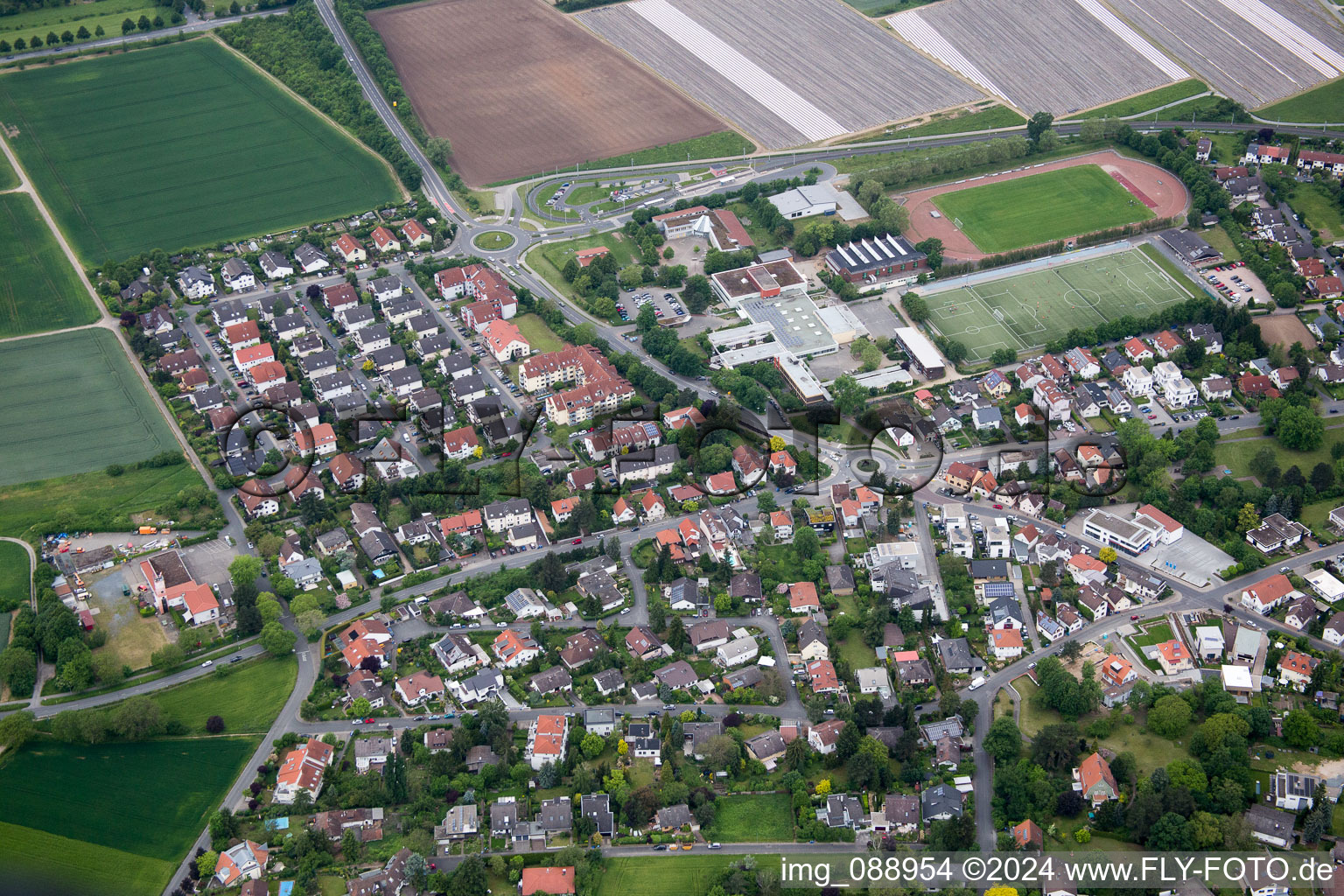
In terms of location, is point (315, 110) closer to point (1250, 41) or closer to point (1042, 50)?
point (1042, 50)

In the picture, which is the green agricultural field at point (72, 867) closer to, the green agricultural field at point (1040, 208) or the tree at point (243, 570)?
the tree at point (243, 570)

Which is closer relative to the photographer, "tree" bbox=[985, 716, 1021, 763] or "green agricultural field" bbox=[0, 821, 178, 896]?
"green agricultural field" bbox=[0, 821, 178, 896]

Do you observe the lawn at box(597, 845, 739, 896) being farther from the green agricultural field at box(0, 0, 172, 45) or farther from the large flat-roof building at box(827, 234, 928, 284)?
the green agricultural field at box(0, 0, 172, 45)

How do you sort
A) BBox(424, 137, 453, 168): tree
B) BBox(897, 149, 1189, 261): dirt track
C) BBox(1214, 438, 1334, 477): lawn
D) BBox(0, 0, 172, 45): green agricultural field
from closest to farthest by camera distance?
BBox(1214, 438, 1334, 477): lawn
BBox(897, 149, 1189, 261): dirt track
BBox(424, 137, 453, 168): tree
BBox(0, 0, 172, 45): green agricultural field

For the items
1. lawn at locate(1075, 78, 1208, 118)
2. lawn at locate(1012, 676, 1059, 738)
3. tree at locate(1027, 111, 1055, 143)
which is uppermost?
lawn at locate(1075, 78, 1208, 118)

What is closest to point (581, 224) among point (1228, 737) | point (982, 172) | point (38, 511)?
point (982, 172)

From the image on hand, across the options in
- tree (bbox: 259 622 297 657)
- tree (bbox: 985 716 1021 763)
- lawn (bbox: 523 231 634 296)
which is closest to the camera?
tree (bbox: 985 716 1021 763)

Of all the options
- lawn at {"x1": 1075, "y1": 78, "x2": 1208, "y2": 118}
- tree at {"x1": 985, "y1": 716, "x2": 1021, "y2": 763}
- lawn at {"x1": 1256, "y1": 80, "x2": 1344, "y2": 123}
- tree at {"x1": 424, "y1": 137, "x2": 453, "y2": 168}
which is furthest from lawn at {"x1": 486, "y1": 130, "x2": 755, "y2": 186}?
tree at {"x1": 985, "y1": 716, "x2": 1021, "y2": 763}
